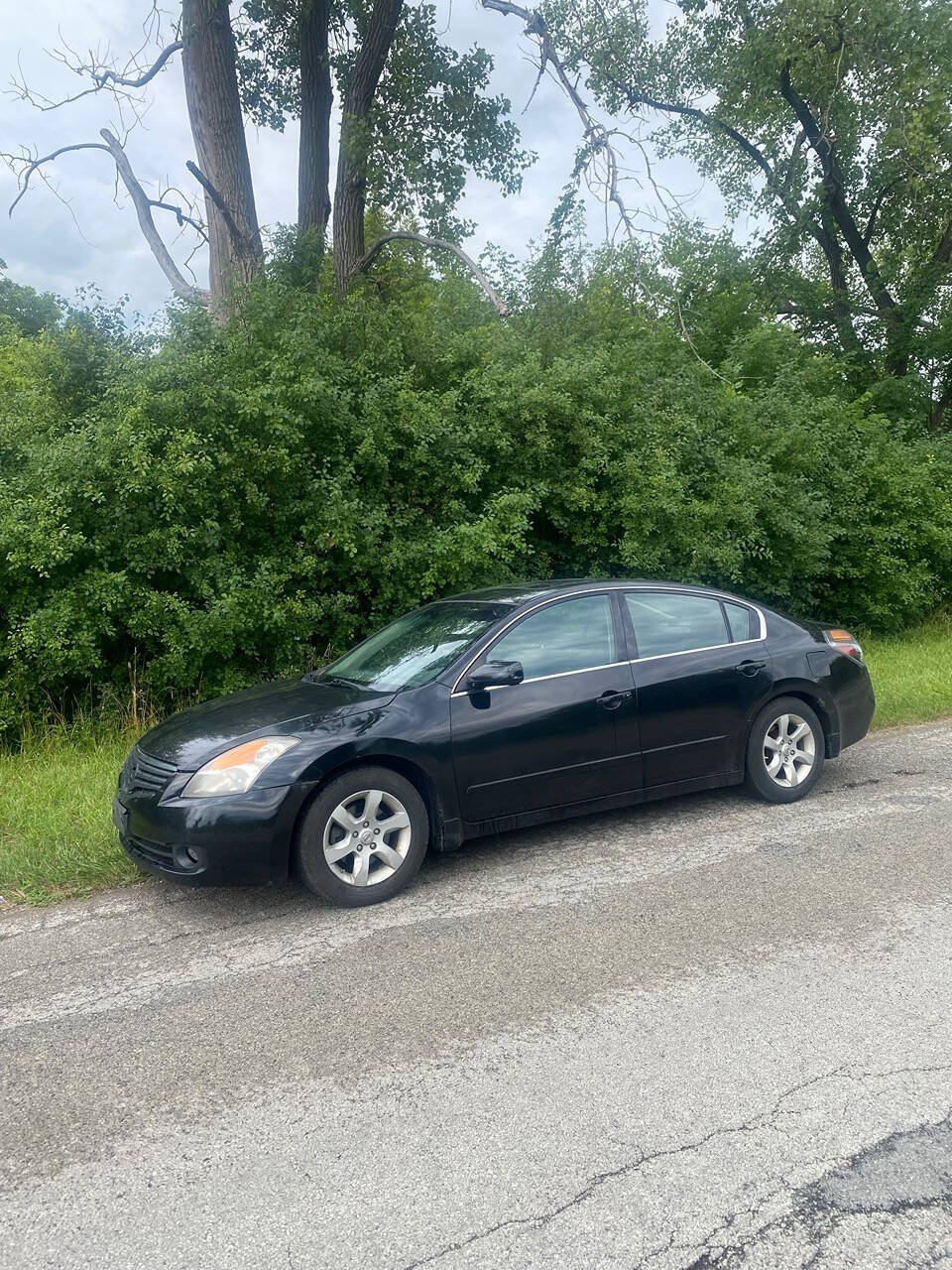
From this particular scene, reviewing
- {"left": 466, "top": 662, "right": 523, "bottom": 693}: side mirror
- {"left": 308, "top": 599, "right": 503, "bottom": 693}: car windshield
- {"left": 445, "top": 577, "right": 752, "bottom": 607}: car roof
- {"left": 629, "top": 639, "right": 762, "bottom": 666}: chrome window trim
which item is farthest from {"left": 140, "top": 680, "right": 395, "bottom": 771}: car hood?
{"left": 629, "top": 639, "right": 762, "bottom": 666}: chrome window trim

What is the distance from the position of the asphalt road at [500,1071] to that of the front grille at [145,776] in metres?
0.58

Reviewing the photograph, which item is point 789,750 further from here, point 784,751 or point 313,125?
point 313,125

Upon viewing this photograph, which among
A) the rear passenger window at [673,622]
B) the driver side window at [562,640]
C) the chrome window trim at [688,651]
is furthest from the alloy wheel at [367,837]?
the rear passenger window at [673,622]

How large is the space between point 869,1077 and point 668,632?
3.40m

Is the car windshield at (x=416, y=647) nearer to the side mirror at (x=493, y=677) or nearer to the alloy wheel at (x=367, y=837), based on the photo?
the side mirror at (x=493, y=677)

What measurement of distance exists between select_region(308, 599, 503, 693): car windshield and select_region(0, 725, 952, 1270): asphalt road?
1174mm

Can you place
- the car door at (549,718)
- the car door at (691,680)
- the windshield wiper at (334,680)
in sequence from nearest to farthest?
1. the car door at (549,718)
2. the windshield wiper at (334,680)
3. the car door at (691,680)

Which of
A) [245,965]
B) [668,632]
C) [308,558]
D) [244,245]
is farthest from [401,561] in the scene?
[244,245]

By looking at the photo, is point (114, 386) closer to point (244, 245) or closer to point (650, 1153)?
point (244, 245)

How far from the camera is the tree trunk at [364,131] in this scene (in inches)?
597

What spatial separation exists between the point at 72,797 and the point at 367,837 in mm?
2866

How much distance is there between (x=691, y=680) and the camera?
239 inches

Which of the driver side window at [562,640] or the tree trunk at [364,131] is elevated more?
the tree trunk at [364,131]

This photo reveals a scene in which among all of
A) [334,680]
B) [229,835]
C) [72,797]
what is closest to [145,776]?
[229,835]
